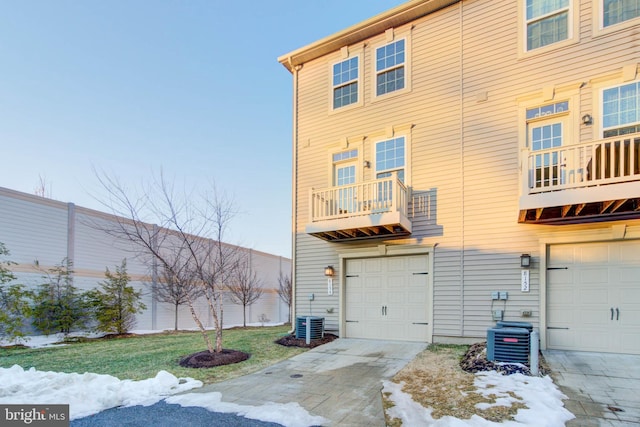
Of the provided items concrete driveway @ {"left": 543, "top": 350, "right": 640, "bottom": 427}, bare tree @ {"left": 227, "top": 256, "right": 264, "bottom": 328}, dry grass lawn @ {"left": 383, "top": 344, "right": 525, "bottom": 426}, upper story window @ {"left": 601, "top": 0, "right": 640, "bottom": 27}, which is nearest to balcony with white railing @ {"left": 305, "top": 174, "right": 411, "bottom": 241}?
dry grass lawn @ {"left": 383, "top": 344, "right": 525, "bottom": 426}

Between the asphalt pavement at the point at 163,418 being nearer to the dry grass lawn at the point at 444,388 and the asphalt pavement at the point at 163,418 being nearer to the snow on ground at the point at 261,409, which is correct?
the snow on ground at the point at 261,409

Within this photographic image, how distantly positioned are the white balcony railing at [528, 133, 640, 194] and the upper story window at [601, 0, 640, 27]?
92.6 inches

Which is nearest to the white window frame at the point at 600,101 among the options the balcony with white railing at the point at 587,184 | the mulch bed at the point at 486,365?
the balcony with white railing at the point at 587,184

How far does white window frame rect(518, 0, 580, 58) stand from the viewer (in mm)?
6348

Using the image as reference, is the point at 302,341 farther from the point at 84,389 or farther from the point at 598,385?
the point at 598,385

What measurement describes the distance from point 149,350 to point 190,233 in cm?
281

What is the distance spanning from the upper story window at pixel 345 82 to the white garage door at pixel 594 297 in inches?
227

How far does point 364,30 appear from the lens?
8461mm

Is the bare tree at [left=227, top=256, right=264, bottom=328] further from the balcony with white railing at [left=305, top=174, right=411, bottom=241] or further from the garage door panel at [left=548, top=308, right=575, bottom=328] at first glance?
the garage door panel at [left=548, top=308, right=575, bottom=328]

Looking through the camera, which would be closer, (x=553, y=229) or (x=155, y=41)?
(x=553, y=229)

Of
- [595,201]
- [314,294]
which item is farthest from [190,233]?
[595,201]

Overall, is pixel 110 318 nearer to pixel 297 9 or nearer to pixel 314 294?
pixel 314 294

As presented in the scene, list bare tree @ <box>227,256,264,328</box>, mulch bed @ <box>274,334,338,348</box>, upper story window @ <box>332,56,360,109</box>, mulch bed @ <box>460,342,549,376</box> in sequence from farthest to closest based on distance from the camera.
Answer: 1. bare tree @ <box>227,256,264,328</box>
2. upper story window @ <box>332,56,360,109</box>
3. mulch bed @ <box>274,334,338,348</box>
4. mulch bed @ <box>460,342,549,376</box>

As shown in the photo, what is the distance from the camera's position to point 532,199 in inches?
224
